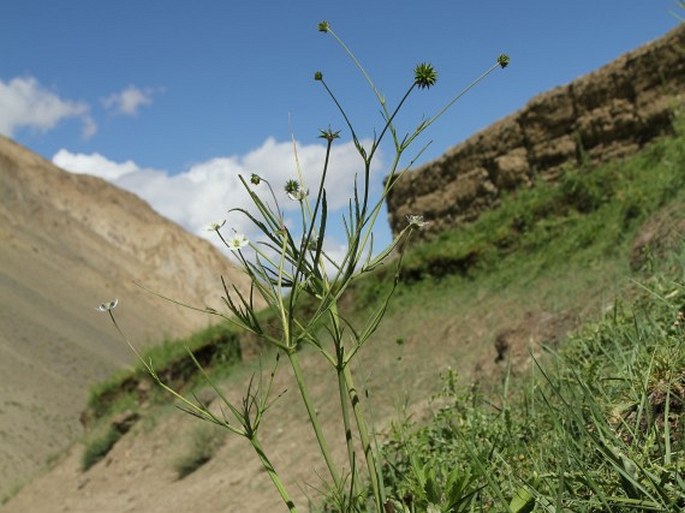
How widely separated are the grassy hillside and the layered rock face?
345mm

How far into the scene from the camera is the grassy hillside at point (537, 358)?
1.70m

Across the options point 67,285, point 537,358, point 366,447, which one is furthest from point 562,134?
point 67,285

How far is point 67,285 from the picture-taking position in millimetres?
39250

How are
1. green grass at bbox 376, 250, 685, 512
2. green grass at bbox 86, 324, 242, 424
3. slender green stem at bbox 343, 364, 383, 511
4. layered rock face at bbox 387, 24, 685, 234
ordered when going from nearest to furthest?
1. green grass at bbox 376, 250, 685, 512
2. slender green stem at bbox 343, 364, 383, 511
3. layered rock face at bbox 387, 24, 685, 234
4. green grass at bbox 86, 324, 242, 424

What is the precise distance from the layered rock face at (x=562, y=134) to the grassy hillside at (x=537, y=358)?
345 mm

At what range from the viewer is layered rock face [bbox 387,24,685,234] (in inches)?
344

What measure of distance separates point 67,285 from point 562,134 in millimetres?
33316

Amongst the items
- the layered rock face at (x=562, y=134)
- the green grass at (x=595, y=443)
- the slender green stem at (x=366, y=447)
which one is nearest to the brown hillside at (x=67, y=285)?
the layered rock face at (x=562, y=134)

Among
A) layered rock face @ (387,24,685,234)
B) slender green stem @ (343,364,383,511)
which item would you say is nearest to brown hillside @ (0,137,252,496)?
layered rock face @ (387,24,685,234)

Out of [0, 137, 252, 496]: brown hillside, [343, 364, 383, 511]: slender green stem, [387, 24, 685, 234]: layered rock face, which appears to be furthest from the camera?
[0, 137, 252, 496]: brown hillside

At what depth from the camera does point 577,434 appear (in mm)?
2104

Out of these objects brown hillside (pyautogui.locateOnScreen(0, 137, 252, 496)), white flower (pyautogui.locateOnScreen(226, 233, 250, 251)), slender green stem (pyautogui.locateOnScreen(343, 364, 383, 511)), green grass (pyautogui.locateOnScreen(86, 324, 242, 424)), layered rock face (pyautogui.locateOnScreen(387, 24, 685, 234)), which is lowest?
slender green stem (pyautogui.locateOnScreen(343, 364, 383, 511))

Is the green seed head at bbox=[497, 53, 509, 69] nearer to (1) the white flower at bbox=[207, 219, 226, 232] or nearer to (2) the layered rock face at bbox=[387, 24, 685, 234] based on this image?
(1) the white flower at bbox=[207, 219, 226, 232]

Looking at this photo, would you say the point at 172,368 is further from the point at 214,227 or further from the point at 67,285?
the point at 67,285
